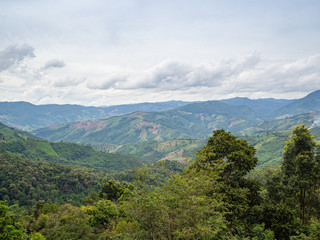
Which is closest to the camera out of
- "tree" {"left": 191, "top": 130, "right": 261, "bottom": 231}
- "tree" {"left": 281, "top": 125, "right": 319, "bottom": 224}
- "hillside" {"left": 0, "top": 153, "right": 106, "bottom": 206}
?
"tree" {"left": 191, "top": 130, "right": 261, "bottom": 231}

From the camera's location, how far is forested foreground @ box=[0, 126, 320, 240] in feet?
55.1

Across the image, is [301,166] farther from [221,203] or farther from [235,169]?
[221,203]

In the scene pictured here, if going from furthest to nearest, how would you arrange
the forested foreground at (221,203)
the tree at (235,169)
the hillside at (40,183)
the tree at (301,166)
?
the hillside at (40,183), the tree at (301,166), the tree at (235,169), the forested foreground at (221,203)

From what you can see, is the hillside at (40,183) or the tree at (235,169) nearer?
the tree at (235,169)

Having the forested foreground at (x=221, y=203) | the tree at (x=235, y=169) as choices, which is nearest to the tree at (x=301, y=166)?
the forested foreground at (x=221, y=203)

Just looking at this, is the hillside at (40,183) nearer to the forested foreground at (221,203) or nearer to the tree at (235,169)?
the forested foreground at (221,203)

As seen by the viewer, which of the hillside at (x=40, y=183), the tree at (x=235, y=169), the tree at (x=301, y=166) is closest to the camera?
the tree at (x=235, y=169)

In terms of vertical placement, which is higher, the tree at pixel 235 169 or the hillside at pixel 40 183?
the tree at pixel 235 169

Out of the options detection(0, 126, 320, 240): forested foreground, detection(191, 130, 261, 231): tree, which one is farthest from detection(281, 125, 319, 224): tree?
detection(191, 130, 261, 231): tree

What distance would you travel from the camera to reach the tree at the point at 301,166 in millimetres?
27406

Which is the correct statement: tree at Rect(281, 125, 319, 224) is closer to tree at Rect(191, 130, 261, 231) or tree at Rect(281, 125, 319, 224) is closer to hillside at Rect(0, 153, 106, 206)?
tree at Rect(191, 130, 261, 231)

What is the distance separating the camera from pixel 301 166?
91.1ft

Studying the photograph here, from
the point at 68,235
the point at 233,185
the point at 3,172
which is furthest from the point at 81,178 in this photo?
the point at 233,185

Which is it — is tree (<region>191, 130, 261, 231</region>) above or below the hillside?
above
